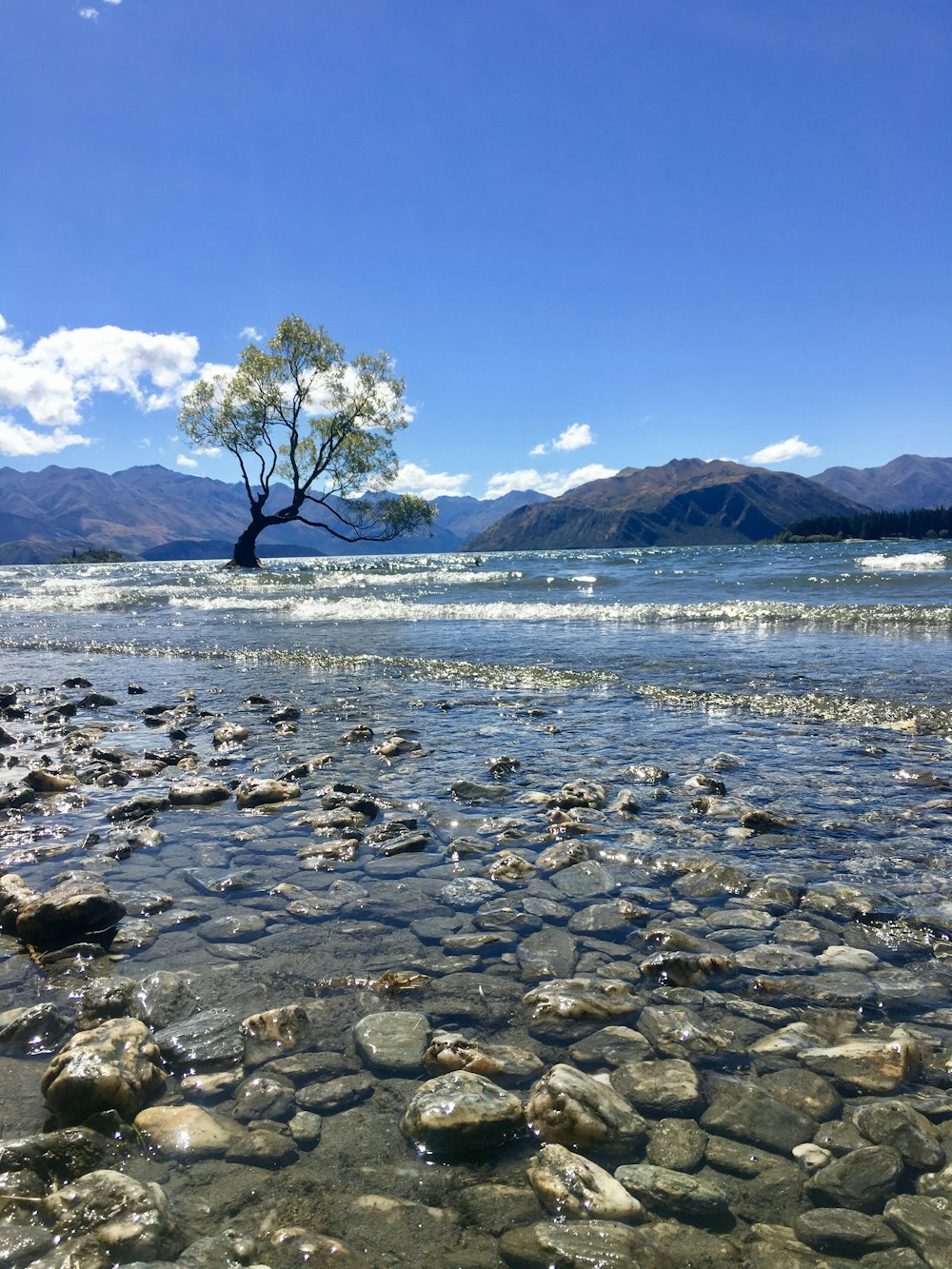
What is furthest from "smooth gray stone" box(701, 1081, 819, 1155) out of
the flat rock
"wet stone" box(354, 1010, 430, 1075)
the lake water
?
the flat rock

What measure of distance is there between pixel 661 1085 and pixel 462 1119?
38.8 inches

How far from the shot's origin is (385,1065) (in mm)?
3666

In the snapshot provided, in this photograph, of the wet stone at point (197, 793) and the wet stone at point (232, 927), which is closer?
the wet stone at point (232, 927)

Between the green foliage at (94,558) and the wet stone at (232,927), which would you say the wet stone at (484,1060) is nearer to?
the wet stone at (232,927)

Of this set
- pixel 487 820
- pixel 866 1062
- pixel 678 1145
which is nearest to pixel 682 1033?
pixel 678 1145

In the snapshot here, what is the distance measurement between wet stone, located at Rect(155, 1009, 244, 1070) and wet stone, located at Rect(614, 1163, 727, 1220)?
6.72 ft

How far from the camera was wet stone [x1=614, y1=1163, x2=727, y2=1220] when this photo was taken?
2781 mm

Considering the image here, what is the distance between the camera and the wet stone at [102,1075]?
3.33m

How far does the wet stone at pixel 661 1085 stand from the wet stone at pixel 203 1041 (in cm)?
198

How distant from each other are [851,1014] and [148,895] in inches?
194

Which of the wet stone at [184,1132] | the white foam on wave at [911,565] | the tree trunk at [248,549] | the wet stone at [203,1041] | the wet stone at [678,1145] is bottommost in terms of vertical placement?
the wet stone at [203,1041]

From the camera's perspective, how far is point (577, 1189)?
285 cm

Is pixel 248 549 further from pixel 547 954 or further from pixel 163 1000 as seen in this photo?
pixel 547 954

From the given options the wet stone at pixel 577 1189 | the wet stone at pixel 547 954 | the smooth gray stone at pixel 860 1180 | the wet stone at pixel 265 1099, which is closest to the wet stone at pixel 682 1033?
the wet stone at pixel 547 954
